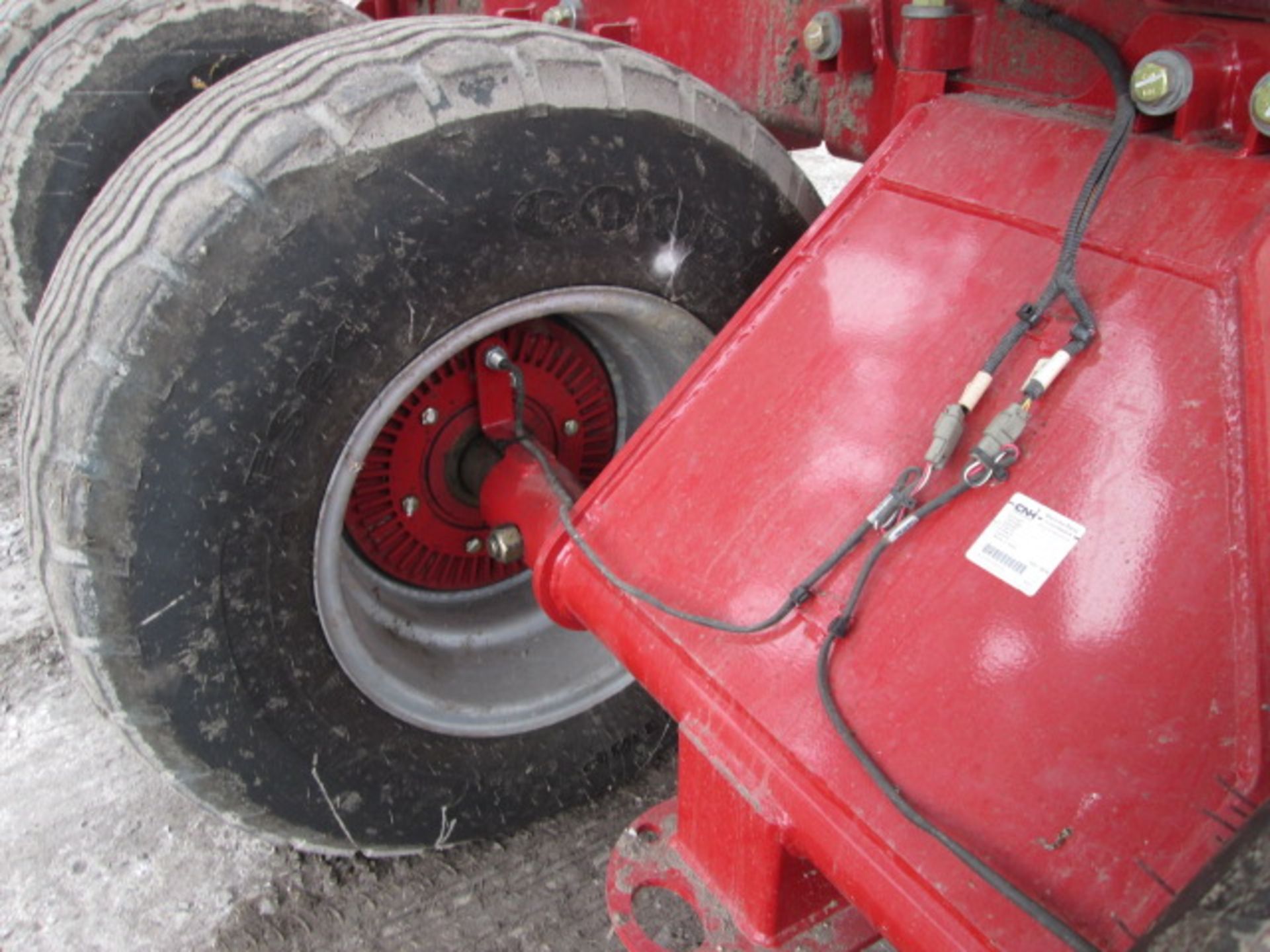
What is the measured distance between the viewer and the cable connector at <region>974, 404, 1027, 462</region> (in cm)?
94

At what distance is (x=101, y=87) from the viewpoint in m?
2.18

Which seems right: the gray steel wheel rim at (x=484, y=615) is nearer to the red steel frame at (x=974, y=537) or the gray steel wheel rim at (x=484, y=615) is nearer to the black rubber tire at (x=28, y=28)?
the red steel frame at (x=974, y=537)

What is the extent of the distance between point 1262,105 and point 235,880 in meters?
1.62

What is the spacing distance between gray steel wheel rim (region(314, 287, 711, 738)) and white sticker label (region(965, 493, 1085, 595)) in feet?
2.06

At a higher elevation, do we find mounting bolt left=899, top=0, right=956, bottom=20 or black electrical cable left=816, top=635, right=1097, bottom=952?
mounting bolt left=899, top=0, right=956, bottom=20

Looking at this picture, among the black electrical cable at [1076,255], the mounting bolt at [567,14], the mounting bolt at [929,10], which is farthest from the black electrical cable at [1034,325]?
the mounting bolt at [567,14]

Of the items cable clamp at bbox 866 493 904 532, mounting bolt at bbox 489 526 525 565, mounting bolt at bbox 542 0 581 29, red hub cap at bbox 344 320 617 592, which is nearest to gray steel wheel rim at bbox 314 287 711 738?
red hub cap at bbox 344 320 617 592

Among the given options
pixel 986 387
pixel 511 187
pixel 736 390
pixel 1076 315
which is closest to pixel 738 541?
pixel 736 390

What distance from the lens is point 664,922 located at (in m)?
1.45

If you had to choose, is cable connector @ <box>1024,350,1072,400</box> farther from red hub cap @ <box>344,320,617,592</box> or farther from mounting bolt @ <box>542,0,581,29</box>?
mounting bolt @ <box>542,0,581,29</box>

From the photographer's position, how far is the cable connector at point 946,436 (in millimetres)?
961

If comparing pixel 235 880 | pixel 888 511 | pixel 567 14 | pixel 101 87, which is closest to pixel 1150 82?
pixel 888 511

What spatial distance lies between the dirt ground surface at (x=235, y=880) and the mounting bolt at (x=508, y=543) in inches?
19.1

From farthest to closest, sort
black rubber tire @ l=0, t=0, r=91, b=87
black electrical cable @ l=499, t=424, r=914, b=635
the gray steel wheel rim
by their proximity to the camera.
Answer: black rubber tire @ l=0, t=0, r=91, b=87
the gray steel wheel rim
black electrical cable @ l=499, t=424, r=914, b=635
